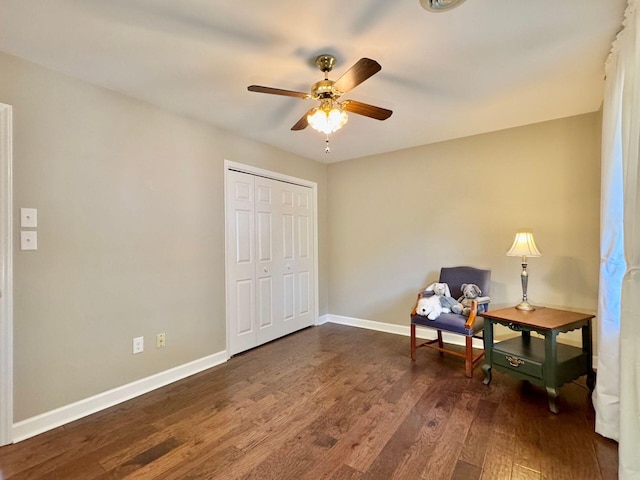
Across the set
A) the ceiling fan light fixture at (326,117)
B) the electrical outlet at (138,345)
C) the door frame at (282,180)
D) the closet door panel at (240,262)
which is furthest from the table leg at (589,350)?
the electrical outlet at (138,345)

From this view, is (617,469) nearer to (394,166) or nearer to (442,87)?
(442,87)

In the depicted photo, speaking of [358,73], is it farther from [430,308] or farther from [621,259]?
[430,308]

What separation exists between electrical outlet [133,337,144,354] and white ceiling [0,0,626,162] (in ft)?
6.31

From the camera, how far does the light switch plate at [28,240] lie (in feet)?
6.31

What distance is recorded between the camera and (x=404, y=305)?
386 centimetres

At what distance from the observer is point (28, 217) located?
76.5 inches

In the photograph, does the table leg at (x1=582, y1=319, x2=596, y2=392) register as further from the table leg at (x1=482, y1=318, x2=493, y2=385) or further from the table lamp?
the table leg at (x1=482, y1=318, x2=493, y2=385)

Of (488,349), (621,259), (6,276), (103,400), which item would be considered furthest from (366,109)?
(103,400)

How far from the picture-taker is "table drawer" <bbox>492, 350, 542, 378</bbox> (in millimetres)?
2202

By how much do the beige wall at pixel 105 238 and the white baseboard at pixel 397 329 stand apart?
186 centimetres

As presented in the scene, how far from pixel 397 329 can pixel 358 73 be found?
314cm

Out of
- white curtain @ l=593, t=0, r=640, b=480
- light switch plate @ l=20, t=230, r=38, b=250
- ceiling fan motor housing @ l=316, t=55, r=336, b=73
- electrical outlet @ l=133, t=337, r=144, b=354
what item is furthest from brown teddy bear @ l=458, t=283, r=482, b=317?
light switch plate @ l=20, t=230, r=38, b=250

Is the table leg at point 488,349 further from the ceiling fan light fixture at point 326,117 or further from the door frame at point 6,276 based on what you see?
the door frame at point 6,276

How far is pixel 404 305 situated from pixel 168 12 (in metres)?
3.53
